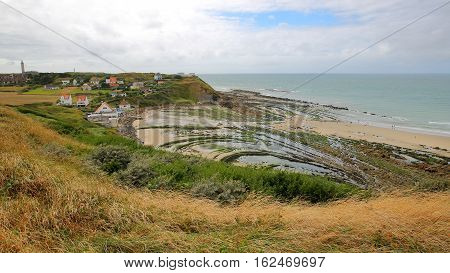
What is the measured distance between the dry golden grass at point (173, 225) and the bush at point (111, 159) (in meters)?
5.32

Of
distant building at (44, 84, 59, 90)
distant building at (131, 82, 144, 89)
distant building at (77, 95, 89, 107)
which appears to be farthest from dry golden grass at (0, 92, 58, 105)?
distant building at (131, 82, 144, 89)

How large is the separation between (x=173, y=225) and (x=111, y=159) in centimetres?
786

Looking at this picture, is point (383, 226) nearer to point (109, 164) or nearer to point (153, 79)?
point (109, 164)

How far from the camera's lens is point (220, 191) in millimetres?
9172

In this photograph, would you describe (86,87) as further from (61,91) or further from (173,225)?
(173,225)

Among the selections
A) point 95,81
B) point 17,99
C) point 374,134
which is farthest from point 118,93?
point 374,134

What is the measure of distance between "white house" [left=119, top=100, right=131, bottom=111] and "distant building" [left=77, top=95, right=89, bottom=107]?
183 inches

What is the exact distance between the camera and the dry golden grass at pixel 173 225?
14.6 ft

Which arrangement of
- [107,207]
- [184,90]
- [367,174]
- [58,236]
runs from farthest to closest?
[184,90] < [367,174] < [107,207] < [58,236]

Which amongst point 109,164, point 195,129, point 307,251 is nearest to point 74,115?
point 195,129

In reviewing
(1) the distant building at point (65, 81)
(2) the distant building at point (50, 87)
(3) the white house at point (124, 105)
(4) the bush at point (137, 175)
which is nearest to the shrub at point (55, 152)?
(4) the bush at point (137, 175)

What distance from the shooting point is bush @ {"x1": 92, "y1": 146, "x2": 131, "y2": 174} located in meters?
11.8

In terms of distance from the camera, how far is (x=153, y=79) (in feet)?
228
